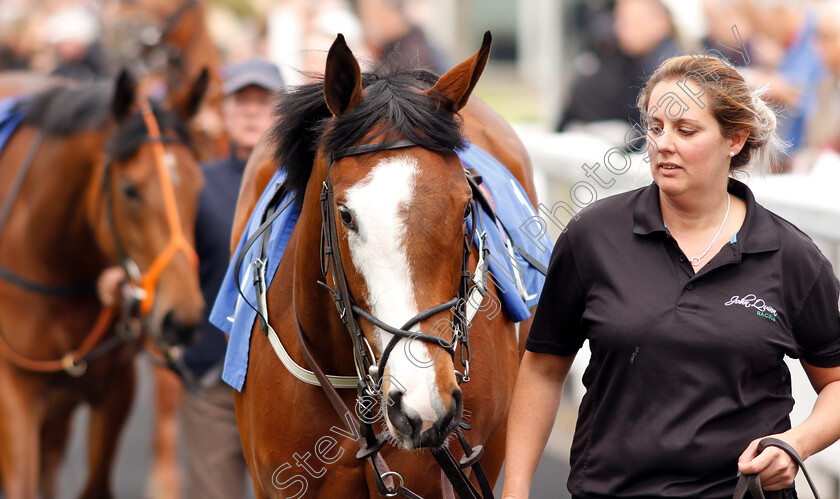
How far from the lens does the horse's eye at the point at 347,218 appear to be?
2654mm

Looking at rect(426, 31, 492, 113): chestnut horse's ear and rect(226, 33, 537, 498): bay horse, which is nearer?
rect(226, 33, 537, 498): bay horse

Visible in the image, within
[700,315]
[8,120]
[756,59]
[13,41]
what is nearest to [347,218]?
[700,315]

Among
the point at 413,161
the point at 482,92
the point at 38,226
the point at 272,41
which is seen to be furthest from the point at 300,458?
the point at 482,92

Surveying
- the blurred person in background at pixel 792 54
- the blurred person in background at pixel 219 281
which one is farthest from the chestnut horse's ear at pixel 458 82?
the blurred person in background at pixel 792 54

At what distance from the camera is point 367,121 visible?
9.18 feet

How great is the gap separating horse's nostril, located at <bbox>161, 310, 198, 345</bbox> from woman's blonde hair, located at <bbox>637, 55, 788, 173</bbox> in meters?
2.75

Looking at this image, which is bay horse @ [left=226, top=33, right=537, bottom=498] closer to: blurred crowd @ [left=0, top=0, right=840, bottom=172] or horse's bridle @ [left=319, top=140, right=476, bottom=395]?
horse's bridle @ [left=319, top=140, right=476, bottom=395]

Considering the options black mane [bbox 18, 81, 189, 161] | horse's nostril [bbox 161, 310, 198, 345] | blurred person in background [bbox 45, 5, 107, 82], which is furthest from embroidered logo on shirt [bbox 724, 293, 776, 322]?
blurred person in background [bbox 45, 5, 107, 82]

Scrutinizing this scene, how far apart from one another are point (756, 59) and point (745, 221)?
5087 millimetres

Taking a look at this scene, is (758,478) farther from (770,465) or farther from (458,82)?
(458,82)

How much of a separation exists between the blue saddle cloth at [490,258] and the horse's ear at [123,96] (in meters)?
1.52

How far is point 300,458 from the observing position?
125 inches

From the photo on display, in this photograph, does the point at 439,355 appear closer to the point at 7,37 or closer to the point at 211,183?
the point at 211,183

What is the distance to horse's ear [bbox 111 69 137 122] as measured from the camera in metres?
5.09
